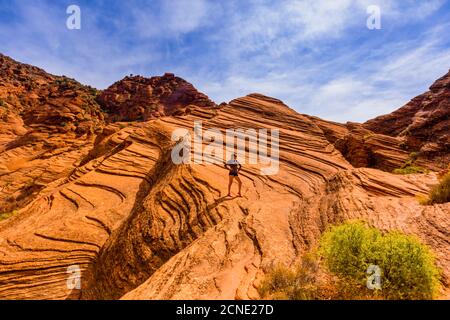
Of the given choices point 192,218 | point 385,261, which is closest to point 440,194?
point 385,261

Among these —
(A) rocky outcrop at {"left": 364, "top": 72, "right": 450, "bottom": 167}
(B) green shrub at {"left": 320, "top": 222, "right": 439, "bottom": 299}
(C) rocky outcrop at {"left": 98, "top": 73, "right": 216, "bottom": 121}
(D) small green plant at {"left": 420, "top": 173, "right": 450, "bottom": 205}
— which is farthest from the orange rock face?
(C) rocky outcrop at {"left": 98, "top": 73, "right": 216, "bottom": 121}

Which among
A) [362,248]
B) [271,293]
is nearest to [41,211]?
[271,293]

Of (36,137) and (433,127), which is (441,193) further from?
(36,137)

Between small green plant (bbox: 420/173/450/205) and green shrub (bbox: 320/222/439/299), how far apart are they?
15.0ft

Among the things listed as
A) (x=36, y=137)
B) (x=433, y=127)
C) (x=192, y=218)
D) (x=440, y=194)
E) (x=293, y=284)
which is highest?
(x=433, y=127)

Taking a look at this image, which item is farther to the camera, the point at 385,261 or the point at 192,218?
the point at 192,218

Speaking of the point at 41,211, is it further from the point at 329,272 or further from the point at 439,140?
the point at 439,140

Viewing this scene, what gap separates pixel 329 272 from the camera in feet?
22.6

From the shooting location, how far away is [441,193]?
10.4m

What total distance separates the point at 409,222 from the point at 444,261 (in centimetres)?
163

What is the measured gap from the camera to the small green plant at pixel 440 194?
10.2 m

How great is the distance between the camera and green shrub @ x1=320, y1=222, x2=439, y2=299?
6.00 meters

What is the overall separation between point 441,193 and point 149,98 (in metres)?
96.8

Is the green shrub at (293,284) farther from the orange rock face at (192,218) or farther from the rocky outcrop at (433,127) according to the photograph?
the rocky outcrop at (433,127)
